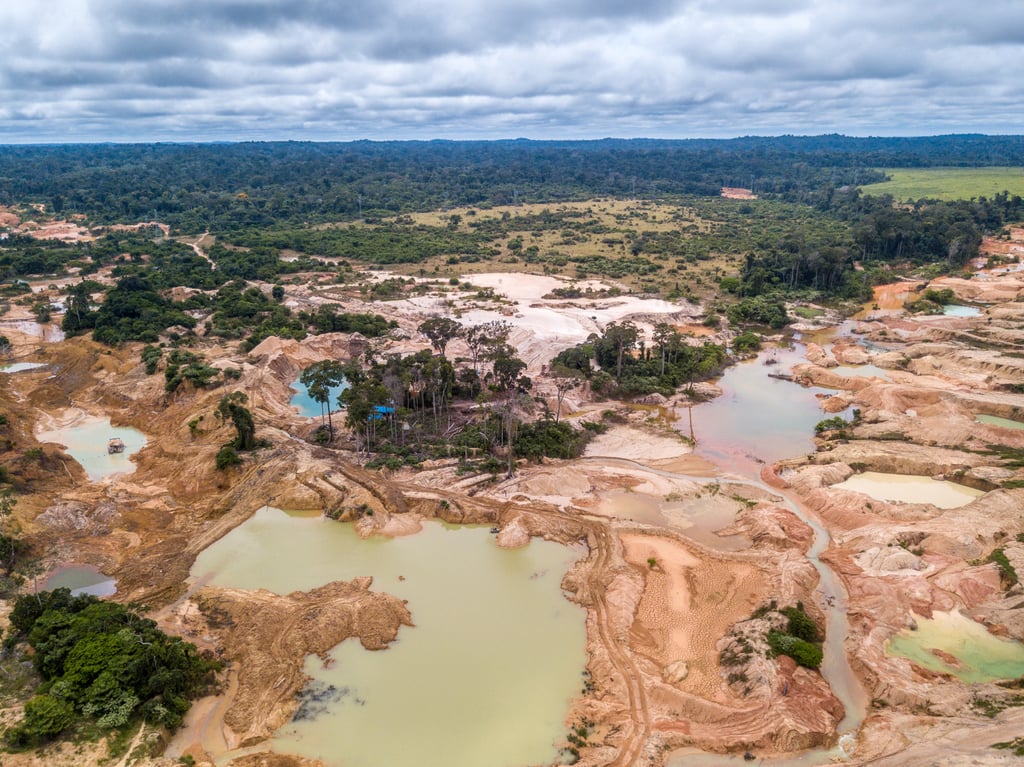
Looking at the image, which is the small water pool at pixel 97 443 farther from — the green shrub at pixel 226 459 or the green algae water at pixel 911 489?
the green algae water at pixel 911 489

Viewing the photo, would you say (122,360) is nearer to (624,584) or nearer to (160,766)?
(160,766)

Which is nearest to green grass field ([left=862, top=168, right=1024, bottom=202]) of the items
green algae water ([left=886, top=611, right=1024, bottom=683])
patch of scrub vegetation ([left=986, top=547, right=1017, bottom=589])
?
patch of scrub vegetation ([left=986, top=547, right=1017, bottom=589])

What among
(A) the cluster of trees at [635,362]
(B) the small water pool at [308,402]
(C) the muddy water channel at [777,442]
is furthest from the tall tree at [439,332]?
(C) the muddy water channel at [777,442]

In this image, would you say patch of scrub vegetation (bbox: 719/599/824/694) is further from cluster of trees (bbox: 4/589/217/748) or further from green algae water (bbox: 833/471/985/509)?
cluster of trees (bbox: 4/589/217/748)

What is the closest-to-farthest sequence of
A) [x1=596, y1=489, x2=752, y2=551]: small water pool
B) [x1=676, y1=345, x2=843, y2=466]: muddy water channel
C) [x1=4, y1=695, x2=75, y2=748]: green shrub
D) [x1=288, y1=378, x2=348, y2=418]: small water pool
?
[x1=4, y1=695, x2=75, y2=748]: green shrub → [x1=596, y1=489, x2=752, y2=551]: small water pool → [x1=676, y1=345, x2=843, y2=466]: muddy water channel → [x1=288, y1=378, x2=348, y2=418]: small water pool

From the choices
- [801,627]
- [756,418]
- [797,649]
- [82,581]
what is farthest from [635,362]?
[82,581]

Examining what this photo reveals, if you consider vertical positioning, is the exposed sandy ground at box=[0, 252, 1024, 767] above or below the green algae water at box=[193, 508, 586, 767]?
above

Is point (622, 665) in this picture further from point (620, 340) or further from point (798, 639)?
point (620, 340)
